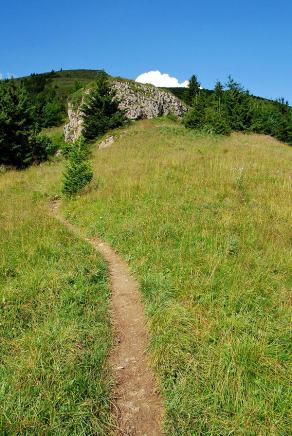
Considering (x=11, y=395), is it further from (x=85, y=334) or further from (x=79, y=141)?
(x=79, y=141)

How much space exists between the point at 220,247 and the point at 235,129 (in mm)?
33911

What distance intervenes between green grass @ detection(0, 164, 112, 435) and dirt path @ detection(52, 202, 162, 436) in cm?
19

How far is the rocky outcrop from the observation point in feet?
118

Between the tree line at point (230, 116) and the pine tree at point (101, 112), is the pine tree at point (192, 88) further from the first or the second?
the pine tree at point (101, 112)

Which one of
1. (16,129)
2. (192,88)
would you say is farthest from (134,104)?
(192,88)

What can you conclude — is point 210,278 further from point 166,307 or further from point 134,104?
point 134,104

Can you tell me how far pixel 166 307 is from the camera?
6.08 meters

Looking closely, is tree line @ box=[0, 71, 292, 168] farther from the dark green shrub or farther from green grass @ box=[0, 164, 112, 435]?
green grass @ box=[0, 164, 112, 435]

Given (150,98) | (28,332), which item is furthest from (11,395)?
(150,98)

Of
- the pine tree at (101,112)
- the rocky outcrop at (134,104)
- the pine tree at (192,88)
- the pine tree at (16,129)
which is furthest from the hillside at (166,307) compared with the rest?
the pine tree at (192,88)

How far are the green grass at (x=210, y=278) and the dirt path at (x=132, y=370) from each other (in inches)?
7.7

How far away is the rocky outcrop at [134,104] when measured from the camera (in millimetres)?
35875

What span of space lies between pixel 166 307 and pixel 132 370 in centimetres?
133

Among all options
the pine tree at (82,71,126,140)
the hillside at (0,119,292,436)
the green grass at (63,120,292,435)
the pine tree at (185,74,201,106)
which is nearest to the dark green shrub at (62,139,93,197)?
the green grass at (63,120,292,435)
